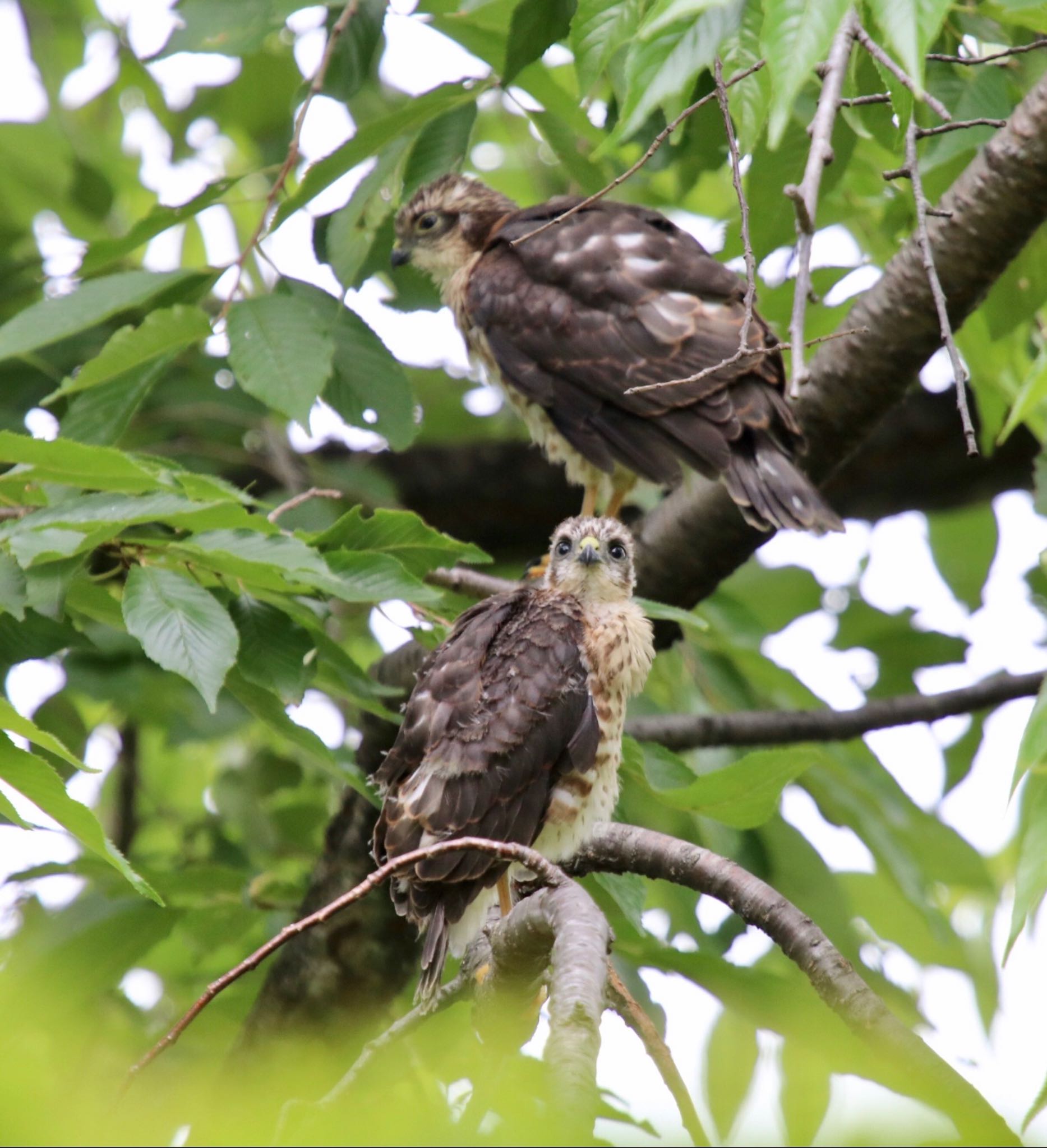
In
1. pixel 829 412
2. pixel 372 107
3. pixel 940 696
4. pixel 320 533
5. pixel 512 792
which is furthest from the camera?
pixel 372 107

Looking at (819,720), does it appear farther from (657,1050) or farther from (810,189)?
(810,189)

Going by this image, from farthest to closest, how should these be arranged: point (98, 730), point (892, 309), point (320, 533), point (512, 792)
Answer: point (98, 730) → point (892, 309) → point (512, 792) → point (320, 533)

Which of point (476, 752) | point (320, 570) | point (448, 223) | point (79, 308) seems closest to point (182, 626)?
point (320, 570)

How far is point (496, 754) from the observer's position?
348 centimetres

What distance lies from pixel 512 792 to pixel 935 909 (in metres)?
1.87

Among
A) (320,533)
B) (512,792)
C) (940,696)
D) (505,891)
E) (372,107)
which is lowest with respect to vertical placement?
(505,891)

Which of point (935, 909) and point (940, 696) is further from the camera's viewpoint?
point (940, 696)

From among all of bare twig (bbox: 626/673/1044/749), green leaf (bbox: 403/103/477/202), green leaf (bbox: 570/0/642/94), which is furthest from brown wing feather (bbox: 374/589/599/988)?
green leaf (bbox: 570/0/642/94)

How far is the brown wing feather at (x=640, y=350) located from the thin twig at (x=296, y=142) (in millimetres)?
1488

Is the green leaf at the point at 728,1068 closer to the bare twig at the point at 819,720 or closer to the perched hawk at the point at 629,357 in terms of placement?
the bare twig at the point at 819,720

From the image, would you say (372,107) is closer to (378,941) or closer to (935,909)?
(378,941)

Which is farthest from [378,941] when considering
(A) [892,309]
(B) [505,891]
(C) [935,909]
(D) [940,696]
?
(A) [892,309]

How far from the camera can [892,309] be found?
4047 mm

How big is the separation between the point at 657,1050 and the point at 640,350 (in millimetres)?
3284
